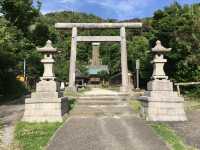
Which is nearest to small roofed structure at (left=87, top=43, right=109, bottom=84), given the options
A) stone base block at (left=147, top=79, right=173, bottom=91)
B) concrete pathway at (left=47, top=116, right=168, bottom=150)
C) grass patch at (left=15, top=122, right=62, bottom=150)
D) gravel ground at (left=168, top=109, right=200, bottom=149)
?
stone base block at (left=147, top=79, right=173, bottom=91)

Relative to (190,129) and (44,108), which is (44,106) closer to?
(44,108)

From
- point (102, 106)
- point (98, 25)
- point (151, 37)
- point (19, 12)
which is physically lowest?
point (102, 106)

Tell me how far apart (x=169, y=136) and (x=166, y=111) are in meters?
3.15

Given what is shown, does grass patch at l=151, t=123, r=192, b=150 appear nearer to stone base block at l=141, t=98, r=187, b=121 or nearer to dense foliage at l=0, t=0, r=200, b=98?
stone base block at l=141, t=98, r=187, b=121

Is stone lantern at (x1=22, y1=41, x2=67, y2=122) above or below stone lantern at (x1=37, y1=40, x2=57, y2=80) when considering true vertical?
below

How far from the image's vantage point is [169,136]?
10.1 m

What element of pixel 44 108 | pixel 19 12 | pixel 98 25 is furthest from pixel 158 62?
pixel 98 25

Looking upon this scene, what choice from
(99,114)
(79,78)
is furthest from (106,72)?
(99,114)

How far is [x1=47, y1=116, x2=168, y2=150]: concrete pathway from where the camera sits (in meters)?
8.78

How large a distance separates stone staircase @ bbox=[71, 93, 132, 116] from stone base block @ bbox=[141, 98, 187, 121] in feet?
7.10

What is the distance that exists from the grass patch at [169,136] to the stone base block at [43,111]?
135 inches

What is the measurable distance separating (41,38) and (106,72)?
31.3m

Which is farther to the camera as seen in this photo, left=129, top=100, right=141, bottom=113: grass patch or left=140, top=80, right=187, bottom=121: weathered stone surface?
left=129, top=100, right=141, bottom=113: grass patch

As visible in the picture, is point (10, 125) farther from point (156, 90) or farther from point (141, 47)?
point (141, 47)
